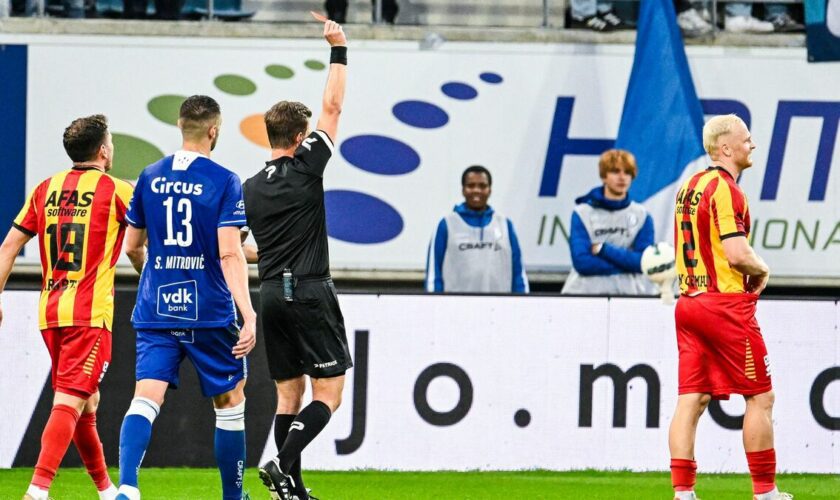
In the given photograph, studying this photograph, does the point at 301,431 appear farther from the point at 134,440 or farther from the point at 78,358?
the point at 78,358

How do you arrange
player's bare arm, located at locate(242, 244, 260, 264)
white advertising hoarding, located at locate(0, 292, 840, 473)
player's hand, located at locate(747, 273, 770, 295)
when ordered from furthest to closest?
white advertising hoarding, located at locate(0, 292, 840, 473), player's bare arm, located at locate(242, 244, 260, 264), player's hand, located at locate(747, 273, 770, 295)

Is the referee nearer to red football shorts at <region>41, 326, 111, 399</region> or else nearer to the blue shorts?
the blue shorts

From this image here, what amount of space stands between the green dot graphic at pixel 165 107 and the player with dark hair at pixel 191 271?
622 centimetres

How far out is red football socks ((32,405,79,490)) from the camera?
6707mm

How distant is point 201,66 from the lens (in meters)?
12.9

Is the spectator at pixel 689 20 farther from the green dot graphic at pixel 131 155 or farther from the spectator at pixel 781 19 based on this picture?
the green dot graphic at pixel 131 155

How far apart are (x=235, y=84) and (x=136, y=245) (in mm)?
6269

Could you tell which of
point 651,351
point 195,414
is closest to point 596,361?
point 651,351

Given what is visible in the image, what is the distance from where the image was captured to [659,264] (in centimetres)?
974

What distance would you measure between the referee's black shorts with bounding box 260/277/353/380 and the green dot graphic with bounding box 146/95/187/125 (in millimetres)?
6189

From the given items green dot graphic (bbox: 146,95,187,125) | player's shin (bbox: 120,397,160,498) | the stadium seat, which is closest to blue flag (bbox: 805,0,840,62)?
the stadium seat

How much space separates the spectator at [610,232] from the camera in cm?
1048

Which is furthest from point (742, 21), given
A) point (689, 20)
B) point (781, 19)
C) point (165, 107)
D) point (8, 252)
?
point (8, 252)

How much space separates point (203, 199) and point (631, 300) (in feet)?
13.0
